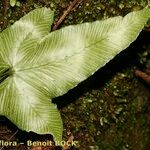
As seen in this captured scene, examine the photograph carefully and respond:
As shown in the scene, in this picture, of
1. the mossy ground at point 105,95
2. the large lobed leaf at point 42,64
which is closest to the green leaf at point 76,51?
the large lobed leaf at point 42,64

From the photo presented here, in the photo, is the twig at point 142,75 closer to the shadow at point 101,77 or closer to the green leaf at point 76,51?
the shadow at point 101,77

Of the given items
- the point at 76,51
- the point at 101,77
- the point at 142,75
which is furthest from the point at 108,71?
the point at 76,51

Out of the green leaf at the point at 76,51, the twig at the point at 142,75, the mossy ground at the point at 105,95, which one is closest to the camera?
the green leaf at the point at 76,51

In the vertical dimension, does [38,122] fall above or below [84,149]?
above

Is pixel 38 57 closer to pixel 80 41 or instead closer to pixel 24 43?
pixel 24 43

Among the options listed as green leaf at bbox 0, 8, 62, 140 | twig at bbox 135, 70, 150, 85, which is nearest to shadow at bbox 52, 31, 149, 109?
twig at bbox 135, 70, 150, 85

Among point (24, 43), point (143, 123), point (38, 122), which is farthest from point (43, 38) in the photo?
point (143, 123)

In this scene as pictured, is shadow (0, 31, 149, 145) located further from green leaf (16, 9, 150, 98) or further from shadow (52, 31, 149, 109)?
green leaf (16, 9, 150, 98)
